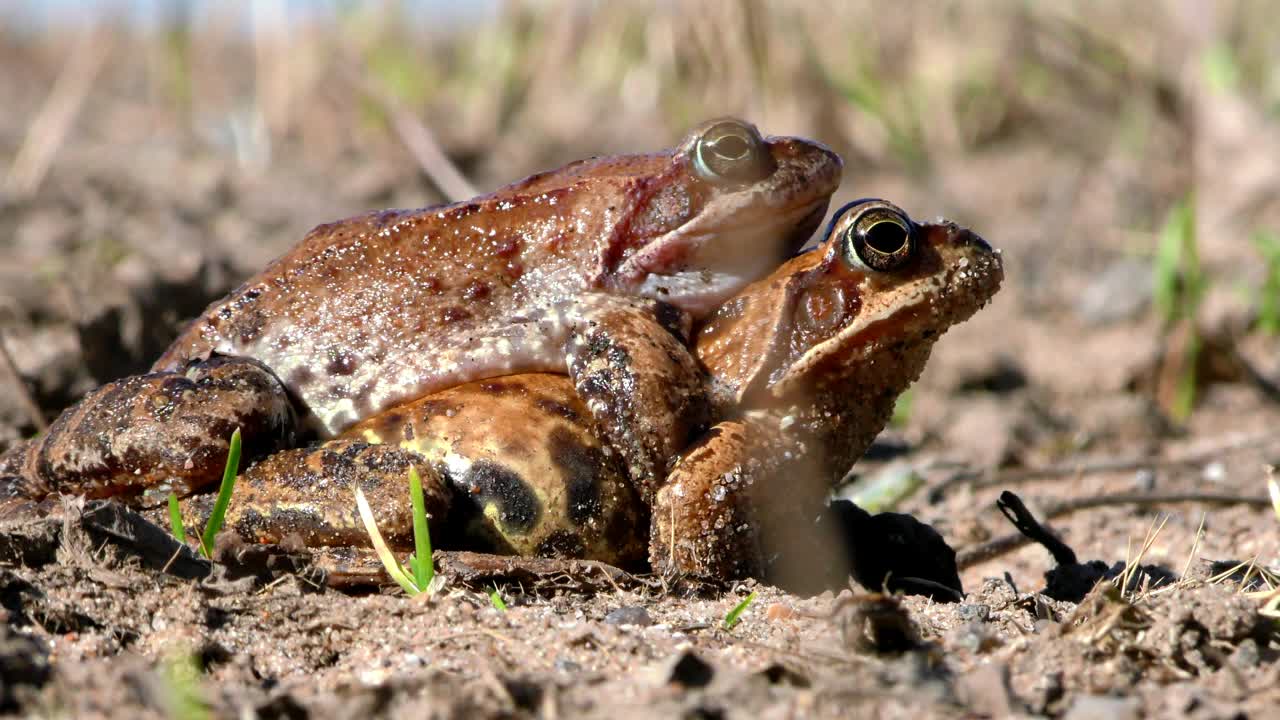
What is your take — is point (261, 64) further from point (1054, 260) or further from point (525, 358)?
point (525, 358)

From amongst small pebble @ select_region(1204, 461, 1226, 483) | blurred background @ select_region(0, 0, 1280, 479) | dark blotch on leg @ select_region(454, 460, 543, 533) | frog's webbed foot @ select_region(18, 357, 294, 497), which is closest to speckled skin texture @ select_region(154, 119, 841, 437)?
frog's webbed foot @ select_region(18, 357, 294, 497)

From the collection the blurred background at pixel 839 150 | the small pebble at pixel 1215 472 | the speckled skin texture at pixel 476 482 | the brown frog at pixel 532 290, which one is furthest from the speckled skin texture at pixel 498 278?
the small pebble at pixel 1215 472

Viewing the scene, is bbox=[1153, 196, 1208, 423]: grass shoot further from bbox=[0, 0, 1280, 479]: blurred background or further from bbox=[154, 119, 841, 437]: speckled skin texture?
bbox=[154, 119, 841, 437]: speckled skin texture

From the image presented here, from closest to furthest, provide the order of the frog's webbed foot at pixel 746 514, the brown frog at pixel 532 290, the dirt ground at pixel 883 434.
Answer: the dirt ground at pixel 883 434, the frog's webbed foot at pixel 746 514, the brown frog at pixel 532 290

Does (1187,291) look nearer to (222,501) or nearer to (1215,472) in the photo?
(1215,472)

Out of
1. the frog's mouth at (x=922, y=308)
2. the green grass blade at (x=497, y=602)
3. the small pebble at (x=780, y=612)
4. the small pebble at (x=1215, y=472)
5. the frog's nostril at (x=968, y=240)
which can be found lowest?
the small pebble at (x=1215, y=472)

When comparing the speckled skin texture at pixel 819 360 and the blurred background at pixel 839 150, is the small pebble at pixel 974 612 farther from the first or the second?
the blurred background at pixel 839 150

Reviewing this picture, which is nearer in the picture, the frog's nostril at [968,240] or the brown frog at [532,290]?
the brown frog at [532,290]

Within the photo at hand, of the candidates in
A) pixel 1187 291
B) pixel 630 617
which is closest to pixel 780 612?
pixel 630 617
